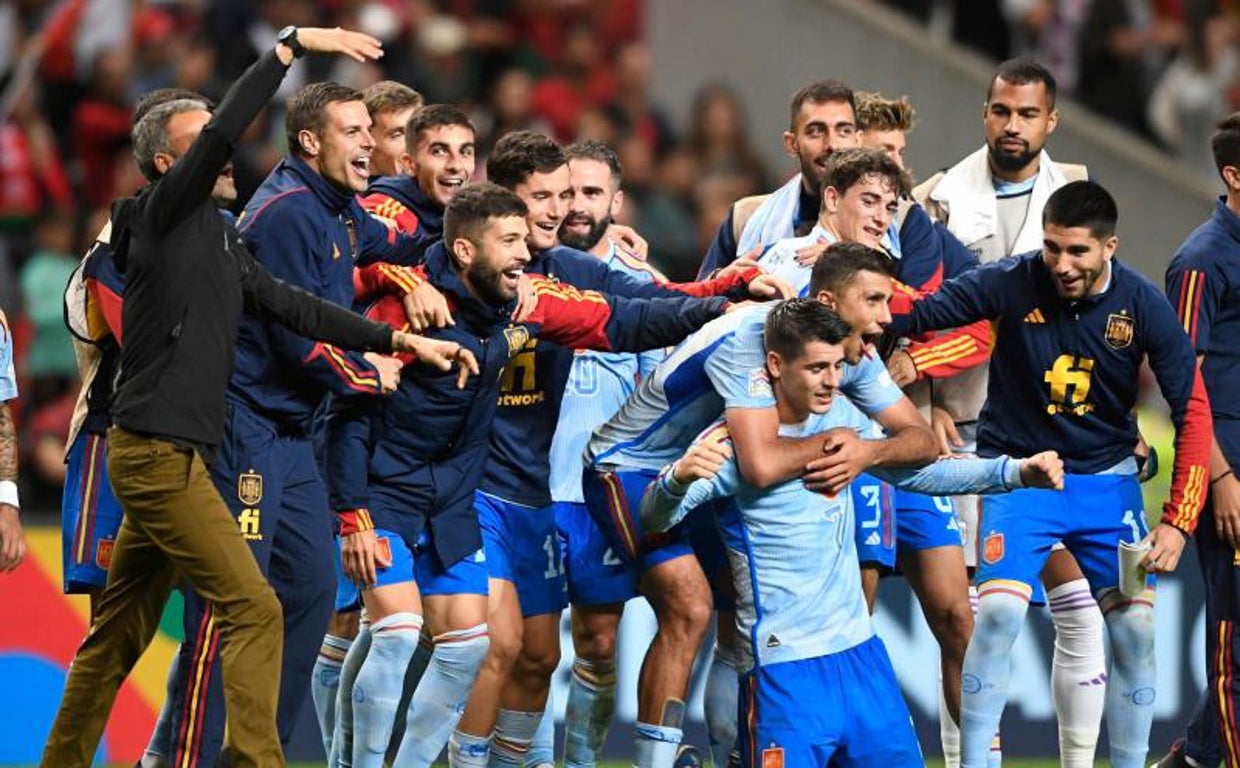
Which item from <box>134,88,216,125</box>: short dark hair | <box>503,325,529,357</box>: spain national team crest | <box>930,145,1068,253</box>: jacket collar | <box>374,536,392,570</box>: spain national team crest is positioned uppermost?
<box>930,145,1068,253</box>: jacket collar

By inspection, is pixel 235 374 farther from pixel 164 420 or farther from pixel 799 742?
pixel 799 742

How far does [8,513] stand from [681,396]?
7.60 ft

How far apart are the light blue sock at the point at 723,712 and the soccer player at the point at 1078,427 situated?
81cm

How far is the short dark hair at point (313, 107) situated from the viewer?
796 centimetres

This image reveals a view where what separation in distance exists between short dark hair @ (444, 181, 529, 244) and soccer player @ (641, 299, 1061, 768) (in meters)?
1.00

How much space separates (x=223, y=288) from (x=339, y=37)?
0.83 meters

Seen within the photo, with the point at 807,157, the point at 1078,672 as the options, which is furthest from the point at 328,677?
the point at 1078,672

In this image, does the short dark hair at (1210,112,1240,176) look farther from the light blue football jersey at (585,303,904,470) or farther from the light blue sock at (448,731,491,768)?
the light blue sock at (448,731,491,768)

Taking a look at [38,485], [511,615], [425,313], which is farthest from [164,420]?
[38,485]

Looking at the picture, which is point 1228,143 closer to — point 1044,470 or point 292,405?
point 1044,470

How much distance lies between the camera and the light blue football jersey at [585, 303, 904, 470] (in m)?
7.72

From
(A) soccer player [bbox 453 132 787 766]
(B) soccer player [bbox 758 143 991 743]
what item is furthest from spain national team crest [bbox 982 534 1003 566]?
(A) soccer player [bbox 453 132 787 766]

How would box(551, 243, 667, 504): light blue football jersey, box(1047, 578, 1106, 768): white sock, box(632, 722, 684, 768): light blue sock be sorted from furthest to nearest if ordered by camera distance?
1. box(551, 243, 667, 504): light blue football jersey
2. box(1047, 578, 1106, 768): white sock
3. box(632, 722, 684, 768): light blue sock

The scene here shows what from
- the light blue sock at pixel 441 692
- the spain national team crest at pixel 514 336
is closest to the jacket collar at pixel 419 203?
the spain national team crest at pixel 514 336
